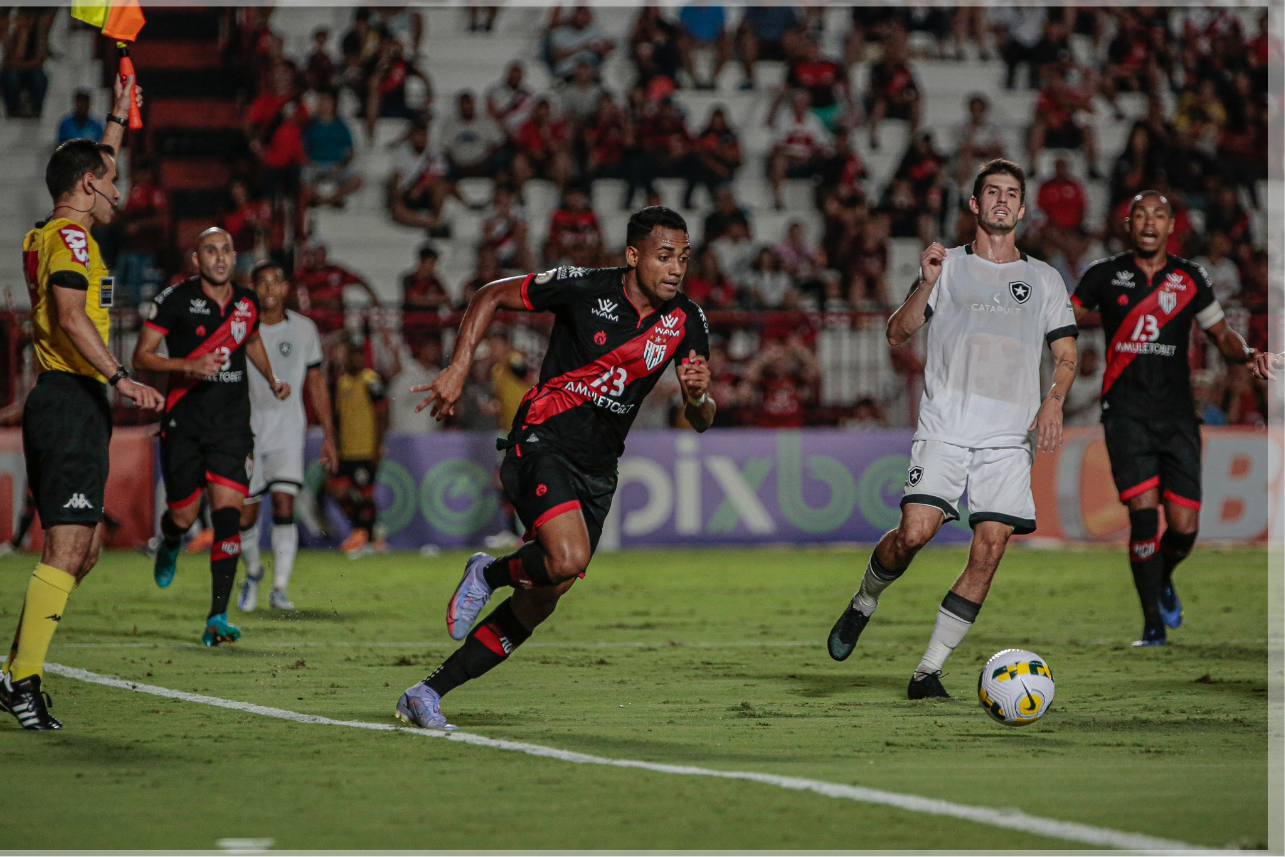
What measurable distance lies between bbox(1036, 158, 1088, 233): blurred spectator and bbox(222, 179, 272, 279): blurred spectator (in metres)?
10.4

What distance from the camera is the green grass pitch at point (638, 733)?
481 centimetres

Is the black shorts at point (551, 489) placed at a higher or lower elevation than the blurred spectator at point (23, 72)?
lower

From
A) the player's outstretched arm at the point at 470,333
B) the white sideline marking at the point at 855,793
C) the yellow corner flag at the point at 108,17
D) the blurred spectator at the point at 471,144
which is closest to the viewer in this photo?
the white sideline marking at the point at 855,793

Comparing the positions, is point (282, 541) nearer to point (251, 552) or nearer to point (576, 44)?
point (251, 552)

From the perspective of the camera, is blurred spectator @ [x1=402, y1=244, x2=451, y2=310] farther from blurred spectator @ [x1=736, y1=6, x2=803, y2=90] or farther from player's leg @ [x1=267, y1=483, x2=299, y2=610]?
player's leg @ [x1=267, y1=483, x2=299, y2=610]

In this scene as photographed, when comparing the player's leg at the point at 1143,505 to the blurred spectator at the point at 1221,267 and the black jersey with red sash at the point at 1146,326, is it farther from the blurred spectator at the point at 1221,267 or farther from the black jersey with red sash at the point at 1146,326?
the blurred spectator at the point at 1221,267

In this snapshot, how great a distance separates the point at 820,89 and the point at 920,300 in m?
16.6

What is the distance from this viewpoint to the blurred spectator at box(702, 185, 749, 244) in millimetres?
21297

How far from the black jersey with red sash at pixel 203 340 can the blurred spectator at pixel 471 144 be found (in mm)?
12237

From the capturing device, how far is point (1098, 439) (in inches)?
696

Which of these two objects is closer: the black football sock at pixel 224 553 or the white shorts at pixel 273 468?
the black football sock at pixel 224 553

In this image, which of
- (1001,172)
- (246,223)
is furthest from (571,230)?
(1001,172)

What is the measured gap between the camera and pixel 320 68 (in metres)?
21.9

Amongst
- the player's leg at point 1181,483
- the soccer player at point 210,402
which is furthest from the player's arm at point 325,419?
the player's leg at point 1181,483
